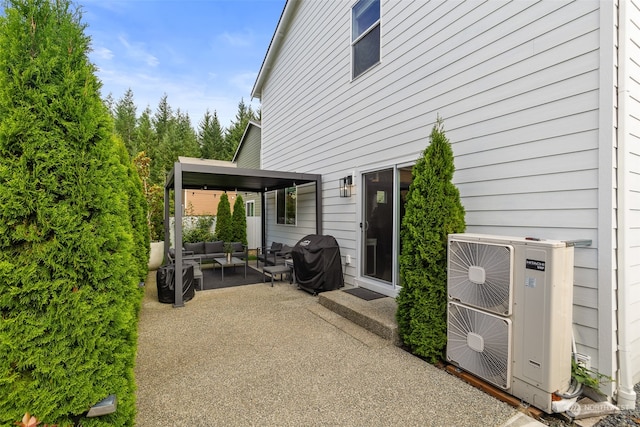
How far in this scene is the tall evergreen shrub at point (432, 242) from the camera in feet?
10.2

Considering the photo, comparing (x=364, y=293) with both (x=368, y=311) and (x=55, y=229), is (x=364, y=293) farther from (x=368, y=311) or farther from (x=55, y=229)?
(x=55, y=229)

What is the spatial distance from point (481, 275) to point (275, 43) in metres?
8.52

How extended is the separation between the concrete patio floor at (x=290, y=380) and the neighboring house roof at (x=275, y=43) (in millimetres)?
7628

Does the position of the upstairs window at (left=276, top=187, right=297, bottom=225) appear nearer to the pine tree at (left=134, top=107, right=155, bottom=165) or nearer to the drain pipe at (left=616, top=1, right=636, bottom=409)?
the drain pipe at (left=616, top=1, right=636, bottom=409)

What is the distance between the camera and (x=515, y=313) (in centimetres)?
247

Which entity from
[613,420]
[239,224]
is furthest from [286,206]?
[613,420]

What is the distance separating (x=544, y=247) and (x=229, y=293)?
16.9ft

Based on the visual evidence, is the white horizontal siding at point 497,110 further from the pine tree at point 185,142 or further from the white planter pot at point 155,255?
the pine tree at point 185,142

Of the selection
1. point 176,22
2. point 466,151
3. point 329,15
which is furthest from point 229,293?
point 176,22

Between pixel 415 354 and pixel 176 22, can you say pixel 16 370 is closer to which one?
pixel 415 354

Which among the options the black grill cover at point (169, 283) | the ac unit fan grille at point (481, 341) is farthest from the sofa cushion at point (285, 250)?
the ac unit fan grille at point (481, 341)

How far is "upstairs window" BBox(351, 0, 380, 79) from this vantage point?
17.3 feet

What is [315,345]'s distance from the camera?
3.49m

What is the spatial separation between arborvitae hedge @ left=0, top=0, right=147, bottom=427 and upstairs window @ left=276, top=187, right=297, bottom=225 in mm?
6328
